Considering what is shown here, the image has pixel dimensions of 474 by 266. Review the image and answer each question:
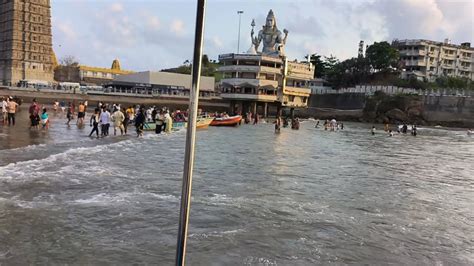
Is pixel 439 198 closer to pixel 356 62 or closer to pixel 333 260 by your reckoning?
pixel 333 260

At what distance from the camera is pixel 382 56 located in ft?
292

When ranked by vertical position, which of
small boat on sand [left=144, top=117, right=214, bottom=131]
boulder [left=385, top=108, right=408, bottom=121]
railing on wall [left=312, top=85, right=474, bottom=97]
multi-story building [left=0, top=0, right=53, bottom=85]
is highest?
multi-story building [left=0, top=0, right=53, bottom=85]

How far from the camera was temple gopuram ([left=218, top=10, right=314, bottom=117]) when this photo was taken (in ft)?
220

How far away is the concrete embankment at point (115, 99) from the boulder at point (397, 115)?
1129 inches

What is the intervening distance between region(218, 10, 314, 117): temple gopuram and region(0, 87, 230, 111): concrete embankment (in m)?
3.70

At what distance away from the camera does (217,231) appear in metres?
8.24

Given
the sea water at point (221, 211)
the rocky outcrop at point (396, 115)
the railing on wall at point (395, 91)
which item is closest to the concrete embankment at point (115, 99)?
the rocky outcrop at point (396, 115)

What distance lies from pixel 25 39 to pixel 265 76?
48.8 metres

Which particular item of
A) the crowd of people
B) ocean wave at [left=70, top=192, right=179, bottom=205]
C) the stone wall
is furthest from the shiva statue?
ocean wave at [left=70, top=192, right=179, bottom=205]

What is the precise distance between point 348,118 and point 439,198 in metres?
69.1

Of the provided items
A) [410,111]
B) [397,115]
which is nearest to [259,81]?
[397,115]

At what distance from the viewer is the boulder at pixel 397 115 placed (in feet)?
242

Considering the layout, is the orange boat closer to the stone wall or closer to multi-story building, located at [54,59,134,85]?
the stone wall

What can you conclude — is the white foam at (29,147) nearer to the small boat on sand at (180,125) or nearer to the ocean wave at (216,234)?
the ocean wave at (216,234)
